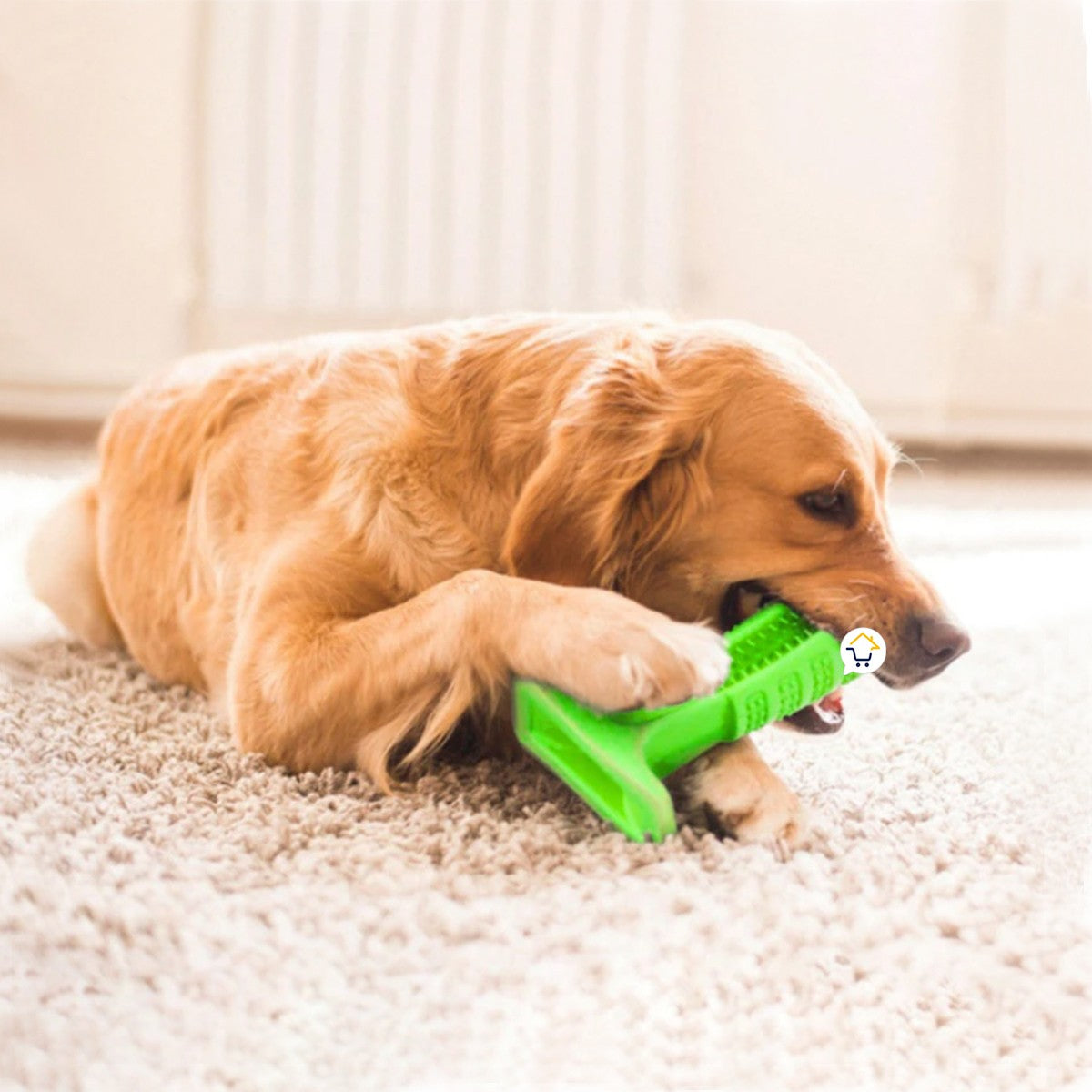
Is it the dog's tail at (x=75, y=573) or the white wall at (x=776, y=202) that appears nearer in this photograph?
the dog's tail at (x=75, y=573)

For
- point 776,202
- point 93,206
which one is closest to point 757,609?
point 776,202

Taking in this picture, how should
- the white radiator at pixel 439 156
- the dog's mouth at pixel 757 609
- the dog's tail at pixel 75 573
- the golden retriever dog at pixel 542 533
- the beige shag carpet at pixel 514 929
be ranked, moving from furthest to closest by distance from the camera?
1. the white radiator at pixel 439 156
2. the dog's tail at pixel 75 573
3. the dog's mouth at pixel 757 609
4. the golden retriever dog at pixel 542 533
5. the beige shag carpet at pixel 514 929

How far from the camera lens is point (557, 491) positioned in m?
1.40

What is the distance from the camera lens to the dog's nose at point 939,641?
4.55ft

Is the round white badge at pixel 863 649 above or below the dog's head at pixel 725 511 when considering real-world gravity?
below

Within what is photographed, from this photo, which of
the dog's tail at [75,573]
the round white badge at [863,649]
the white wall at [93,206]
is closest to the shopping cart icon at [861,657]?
the round white badge at [863,649]

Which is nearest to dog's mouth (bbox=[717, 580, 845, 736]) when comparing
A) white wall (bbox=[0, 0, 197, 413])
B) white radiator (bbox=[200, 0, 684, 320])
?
white radiator (bbox=[200, 0, 684, 320])

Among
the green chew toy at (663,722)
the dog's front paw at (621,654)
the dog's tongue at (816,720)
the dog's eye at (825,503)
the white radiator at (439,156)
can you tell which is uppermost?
the white radiator at (439,156)

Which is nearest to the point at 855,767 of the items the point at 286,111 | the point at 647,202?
the point at 647,202

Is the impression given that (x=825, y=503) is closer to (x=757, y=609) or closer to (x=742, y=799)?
(x=757, y=609)

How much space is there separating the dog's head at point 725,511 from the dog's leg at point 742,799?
0.60 ft

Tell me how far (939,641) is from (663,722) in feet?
1.21

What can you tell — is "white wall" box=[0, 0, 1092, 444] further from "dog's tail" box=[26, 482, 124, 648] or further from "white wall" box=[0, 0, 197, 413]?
"dog's tail" box=[26, 482, 124, 648]

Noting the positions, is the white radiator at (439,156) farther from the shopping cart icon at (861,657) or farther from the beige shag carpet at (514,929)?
the shopping cart icon at (861,657)
